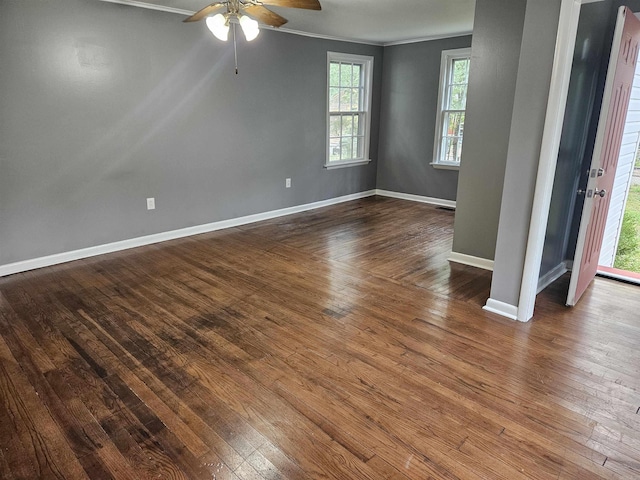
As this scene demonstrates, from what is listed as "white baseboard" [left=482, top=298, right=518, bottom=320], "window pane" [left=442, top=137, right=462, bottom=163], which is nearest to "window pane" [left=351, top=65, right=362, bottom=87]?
"window pane" [left=442, top=137, right=462, bottom=163]

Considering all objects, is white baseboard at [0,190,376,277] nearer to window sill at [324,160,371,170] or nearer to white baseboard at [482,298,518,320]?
window sill at [324,160,371,170]

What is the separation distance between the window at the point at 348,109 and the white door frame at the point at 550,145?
380cm

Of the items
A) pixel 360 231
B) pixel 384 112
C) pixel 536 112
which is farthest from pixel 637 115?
pixel 384 112

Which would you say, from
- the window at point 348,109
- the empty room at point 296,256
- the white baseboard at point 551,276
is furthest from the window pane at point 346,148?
the white baseboard at point 551,276

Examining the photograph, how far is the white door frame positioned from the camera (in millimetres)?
2441

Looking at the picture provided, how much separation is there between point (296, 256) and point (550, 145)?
2414 millimetres

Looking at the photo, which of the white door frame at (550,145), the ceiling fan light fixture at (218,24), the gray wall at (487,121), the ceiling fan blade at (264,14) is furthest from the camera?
the gray wall at (487,121)

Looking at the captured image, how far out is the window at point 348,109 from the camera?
6078 millimetres

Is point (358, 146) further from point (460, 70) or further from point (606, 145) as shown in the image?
point (606, 145)

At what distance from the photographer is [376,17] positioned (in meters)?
4.46

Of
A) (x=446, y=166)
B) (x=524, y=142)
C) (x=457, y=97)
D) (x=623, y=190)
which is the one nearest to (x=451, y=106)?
(x=457, y=97)

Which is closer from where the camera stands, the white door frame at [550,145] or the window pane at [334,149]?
the white door frame at [550,145]

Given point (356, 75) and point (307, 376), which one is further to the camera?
point (356, 75)

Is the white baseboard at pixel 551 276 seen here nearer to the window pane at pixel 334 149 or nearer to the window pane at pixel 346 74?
the window pane at pixel 334 149
